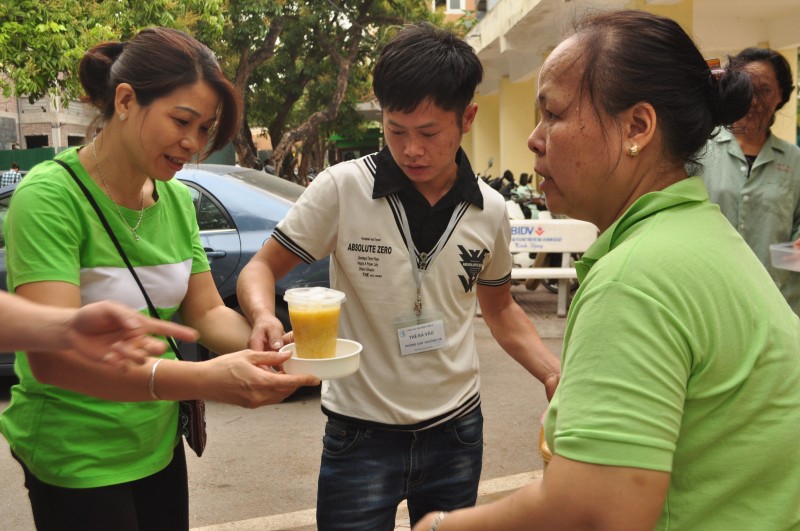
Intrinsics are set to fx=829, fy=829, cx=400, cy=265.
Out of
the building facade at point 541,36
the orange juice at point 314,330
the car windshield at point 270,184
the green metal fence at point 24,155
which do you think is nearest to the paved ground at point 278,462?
the car windshield at point 270,184

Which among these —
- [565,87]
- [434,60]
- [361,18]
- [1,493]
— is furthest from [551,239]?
[361,18]

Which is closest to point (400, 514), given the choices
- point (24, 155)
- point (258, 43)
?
point (258, 43)

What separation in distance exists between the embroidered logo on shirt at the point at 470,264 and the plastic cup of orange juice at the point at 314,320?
19.2 inches

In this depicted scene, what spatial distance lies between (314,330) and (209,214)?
4.15 m

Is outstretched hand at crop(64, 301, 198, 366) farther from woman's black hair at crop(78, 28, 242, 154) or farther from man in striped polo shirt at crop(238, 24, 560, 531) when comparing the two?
woman's black hair at crop(78, 28, 242, 154)

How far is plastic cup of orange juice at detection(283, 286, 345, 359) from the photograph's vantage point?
6.32 ft

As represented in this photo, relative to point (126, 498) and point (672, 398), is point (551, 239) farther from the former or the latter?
point (672, 398)

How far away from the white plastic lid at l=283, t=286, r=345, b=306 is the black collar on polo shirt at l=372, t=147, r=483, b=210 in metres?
0.43

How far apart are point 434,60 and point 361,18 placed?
21.2 m

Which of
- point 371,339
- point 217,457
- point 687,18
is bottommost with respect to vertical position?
point 217,457

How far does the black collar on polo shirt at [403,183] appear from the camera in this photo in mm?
2320

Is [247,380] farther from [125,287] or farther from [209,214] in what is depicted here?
[209,214]

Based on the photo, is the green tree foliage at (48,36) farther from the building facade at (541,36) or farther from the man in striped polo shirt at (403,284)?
the man in striped polo shirt at (403,284)

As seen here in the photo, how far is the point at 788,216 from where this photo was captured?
162 inches
